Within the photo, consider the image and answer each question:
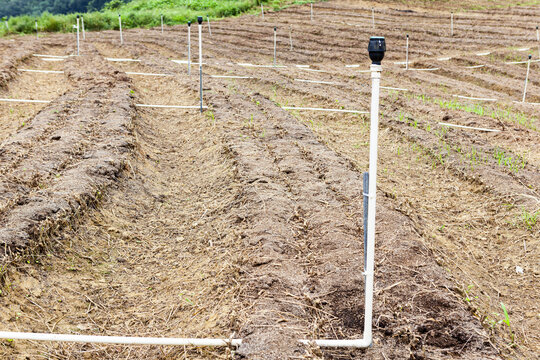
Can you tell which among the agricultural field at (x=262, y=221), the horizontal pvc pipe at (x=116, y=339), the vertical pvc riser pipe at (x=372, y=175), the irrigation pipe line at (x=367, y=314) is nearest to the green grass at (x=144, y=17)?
the agricultural field at (x=262, y=221)

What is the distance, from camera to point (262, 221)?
4.71m

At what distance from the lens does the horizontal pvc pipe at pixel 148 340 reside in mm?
2947

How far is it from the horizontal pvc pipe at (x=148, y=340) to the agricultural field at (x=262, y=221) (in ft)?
0.25

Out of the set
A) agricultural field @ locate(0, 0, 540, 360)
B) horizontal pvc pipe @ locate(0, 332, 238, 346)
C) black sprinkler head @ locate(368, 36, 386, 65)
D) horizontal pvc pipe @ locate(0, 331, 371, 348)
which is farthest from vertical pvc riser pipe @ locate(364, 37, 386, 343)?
horizontal pvc pipe @ locate(0, 332, 238, 346)

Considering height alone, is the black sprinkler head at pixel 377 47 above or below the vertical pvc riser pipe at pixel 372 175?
above

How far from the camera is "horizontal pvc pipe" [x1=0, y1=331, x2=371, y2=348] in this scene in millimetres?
2947

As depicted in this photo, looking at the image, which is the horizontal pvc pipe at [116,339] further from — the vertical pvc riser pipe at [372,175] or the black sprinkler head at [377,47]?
the black sprinkler head at [377,47]

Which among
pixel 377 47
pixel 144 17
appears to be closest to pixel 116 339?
pixel 377 47

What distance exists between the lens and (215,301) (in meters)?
3.76

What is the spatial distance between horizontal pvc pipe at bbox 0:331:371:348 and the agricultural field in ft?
0.25

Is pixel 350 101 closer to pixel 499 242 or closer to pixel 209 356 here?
pixel 499 242

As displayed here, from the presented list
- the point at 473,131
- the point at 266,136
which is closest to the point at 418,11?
the point at 473,131

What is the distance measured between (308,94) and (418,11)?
16999mm

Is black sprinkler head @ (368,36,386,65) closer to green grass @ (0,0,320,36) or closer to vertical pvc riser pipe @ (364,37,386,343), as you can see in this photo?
vertical pvc riser pipe @ (364,37,386,343)
